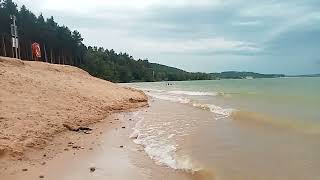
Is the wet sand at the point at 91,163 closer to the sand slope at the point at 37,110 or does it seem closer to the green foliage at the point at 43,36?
the sand slope at the point at 37,110

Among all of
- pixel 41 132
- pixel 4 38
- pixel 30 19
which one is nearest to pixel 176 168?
pixel 41 132

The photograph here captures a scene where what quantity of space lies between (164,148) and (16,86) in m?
7.68

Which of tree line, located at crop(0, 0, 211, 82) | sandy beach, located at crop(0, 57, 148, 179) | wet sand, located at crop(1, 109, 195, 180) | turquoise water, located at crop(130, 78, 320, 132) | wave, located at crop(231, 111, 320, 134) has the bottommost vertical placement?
turquoise water, located at crop(130, 78, 320, 132)

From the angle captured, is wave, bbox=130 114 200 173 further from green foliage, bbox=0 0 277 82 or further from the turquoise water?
green foliage, bbox=0 0 277 82

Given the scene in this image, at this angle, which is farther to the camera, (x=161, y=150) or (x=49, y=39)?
(x=49, y=39)

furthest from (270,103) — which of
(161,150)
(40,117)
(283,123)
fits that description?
(40,117)

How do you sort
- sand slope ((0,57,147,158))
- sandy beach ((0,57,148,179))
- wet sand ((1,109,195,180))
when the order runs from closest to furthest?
wet sand ((1,109,195,180)) < sandy beach ((0,57,148,179)) < sand slope ((0,57,147,158))

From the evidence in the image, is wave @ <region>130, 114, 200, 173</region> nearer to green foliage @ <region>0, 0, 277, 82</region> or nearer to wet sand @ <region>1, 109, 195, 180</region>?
wet sand @ <region>1, 109, 195, 180</region>

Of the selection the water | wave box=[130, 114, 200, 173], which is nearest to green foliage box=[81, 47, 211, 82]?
the water

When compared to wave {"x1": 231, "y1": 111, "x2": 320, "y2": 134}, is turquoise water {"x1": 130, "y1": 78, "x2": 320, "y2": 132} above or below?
below

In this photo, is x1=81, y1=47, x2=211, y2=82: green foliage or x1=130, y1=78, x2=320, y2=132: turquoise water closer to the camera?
x1=130, y1=78, x2=320, y2=132: turquoise water

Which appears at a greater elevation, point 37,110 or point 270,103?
point 37,110

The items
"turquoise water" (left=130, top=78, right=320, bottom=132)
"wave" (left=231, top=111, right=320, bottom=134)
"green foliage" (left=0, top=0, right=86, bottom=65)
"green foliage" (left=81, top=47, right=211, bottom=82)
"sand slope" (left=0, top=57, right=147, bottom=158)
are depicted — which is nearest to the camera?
"sand slope" (left=0, top=57, right=147, bottom=158)

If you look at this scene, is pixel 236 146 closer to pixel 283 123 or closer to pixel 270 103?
pixel 283 123
